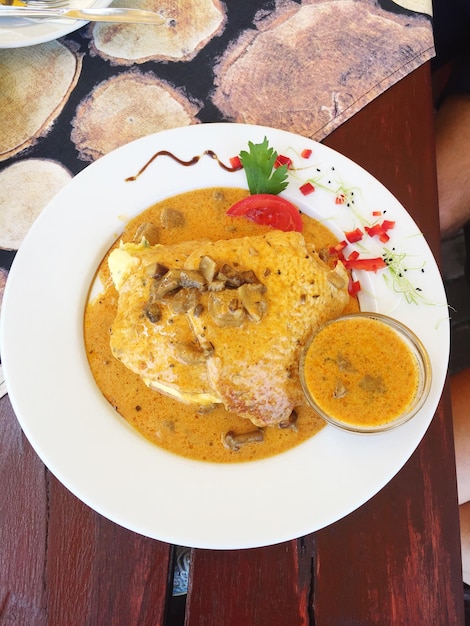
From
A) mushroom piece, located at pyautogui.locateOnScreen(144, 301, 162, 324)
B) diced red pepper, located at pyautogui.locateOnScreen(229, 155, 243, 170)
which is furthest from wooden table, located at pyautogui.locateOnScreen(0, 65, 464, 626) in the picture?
diced red pepper, located at pyautogui.locateOnScreen(229, 155, 243, 170)

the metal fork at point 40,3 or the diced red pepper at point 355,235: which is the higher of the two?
the metal fork at point 40,3

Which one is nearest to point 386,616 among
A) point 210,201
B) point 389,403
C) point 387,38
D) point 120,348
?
point 389,403

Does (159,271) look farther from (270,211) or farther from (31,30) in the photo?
(31,30)

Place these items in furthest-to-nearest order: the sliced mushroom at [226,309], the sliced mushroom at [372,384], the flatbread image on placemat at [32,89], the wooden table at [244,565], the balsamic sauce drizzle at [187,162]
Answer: the flatbread image on placemat at [32,89]
the balsamic sauce drizzle at [187,162]
the wooden table at [244,565]
the sliced mushroom at [372,384]
the sliced mushroom at [226,309]

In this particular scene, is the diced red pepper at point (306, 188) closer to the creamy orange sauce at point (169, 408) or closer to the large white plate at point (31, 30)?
the creamy orange sauce at point (169, 408)

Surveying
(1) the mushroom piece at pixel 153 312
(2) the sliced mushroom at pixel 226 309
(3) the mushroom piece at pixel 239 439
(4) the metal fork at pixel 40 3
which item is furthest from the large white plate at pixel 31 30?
(3) the mushroom piece at pixel 239 439

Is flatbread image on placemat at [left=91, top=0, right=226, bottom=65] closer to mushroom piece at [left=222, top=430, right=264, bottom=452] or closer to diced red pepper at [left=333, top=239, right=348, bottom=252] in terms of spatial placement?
diced red pepper at [left=333, top=239, right=348, bottom=252]

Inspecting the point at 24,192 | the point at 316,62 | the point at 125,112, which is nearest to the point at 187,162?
the point at 125,112
